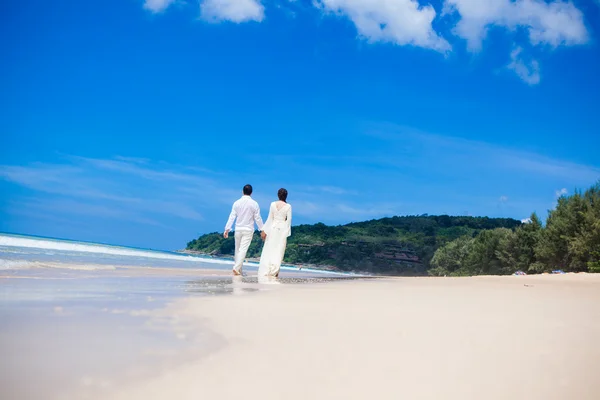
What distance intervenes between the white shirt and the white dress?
2.74 feet

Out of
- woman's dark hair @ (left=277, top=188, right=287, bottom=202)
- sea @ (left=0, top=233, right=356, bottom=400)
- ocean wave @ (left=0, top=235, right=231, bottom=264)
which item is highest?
woman's dark hair @ (left=277, top=188, right=287, bottom=202)

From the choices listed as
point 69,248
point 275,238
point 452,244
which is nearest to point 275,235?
point 275,238

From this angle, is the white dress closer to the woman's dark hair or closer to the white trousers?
the woman's dark hair

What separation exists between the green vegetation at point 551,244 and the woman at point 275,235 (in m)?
21.3

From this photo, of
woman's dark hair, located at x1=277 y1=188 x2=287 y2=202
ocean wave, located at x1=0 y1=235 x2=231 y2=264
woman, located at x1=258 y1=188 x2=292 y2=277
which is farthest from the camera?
ocean wave, located at x1=0 y1=235 x2=231 y2=264

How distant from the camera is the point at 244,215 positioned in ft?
45.3

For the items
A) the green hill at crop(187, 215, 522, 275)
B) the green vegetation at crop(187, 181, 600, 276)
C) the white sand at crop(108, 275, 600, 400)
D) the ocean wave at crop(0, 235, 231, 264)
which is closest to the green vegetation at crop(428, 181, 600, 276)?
the green vegetation at crop(187, 181, 600, 276)

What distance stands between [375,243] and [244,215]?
97.9 meters

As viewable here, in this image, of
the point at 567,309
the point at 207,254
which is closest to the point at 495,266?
the point at 207,254

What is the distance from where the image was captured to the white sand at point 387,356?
2.21 metres

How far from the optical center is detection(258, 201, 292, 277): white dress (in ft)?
42.1

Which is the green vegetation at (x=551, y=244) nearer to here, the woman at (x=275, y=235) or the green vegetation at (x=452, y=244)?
the green vegetation at (x=452, y=244)

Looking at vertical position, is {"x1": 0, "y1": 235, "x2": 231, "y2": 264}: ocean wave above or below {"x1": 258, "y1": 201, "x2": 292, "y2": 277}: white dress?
below

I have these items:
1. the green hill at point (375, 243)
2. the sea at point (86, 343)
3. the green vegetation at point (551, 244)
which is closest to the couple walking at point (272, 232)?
the sea at point (86, 343)
